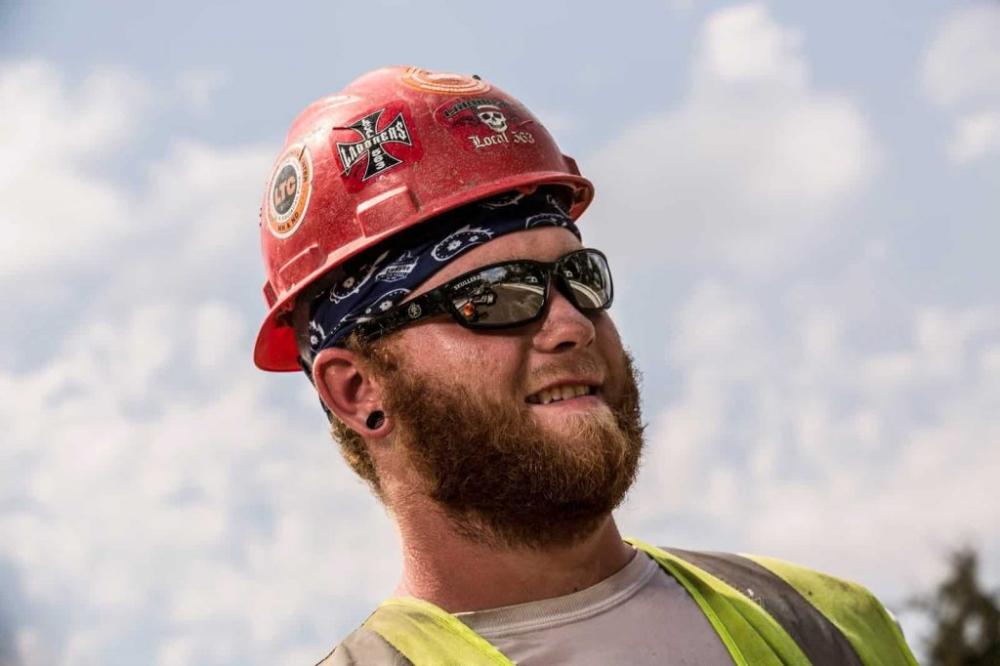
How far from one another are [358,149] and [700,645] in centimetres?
210

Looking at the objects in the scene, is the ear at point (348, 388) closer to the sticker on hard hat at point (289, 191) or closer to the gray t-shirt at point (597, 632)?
the sticker on hard hat at point (289, 191)

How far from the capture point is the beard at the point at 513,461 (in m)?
3.89

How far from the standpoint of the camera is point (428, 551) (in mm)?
4117

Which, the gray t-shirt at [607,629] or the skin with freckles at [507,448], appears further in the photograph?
the skin with freckles at [507,448]

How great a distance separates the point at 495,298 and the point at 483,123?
78cm

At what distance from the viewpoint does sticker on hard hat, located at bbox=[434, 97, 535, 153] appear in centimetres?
438

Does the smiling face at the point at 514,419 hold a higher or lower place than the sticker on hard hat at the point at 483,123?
lower

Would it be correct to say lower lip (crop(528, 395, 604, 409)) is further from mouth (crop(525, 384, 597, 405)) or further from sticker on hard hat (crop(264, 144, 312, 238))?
sticker on hard hat (crop(264, 144, 312, 238))

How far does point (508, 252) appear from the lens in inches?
163

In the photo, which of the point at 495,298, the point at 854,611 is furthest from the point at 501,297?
the point at 854,611

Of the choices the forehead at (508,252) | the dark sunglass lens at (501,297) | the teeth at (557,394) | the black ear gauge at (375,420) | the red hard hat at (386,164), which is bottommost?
the teeth at (557,394)

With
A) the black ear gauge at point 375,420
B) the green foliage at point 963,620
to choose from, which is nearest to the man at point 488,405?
the black ear gauge at point 375,420

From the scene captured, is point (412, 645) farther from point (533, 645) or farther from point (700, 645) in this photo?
point (700, 645)

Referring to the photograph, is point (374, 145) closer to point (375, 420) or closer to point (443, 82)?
point (443, 82)
